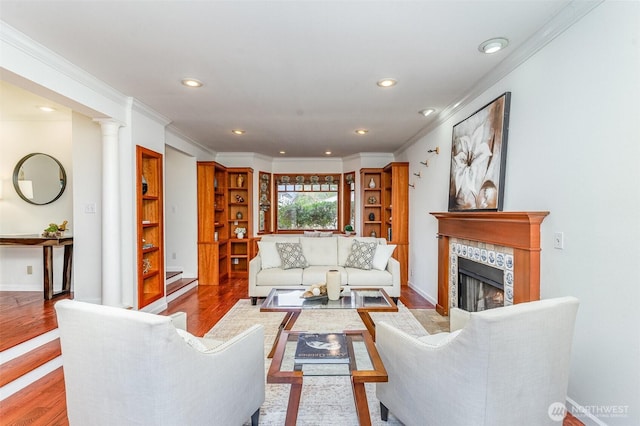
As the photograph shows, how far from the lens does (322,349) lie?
1.92 meters

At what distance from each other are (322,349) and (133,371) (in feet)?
3.46

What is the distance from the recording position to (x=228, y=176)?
6.32m

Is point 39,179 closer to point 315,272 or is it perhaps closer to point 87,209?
point 87,209

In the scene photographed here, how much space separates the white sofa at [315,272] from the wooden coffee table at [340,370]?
2.04 metres

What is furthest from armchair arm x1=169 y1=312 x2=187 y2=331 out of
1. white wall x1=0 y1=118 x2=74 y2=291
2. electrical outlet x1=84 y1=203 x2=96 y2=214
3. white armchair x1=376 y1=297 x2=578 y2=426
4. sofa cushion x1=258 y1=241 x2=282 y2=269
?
white wall x1=0 y1=118 x2=74 y2=291

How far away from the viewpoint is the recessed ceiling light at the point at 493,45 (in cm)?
214

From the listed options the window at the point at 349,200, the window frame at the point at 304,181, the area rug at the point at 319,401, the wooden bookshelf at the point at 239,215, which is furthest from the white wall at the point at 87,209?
the window at the point at 349,200

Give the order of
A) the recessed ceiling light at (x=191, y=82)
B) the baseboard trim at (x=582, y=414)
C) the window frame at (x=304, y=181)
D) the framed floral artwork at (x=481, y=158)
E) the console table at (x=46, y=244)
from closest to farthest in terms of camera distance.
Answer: the baseboard trim at (x=582, y=414), the framed floral artwork at (x=481, y=158), the recessed ceiling light at (x=191, y=82), the console table at (x=46, y=244), the window frame at (x=304, y=181)

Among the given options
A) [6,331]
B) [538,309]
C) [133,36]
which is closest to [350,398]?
[538,309]

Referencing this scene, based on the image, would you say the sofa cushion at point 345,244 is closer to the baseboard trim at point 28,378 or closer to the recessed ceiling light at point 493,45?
the recessed ceiling light at point 493,45

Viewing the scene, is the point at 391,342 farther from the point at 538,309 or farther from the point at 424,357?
the point at 538,309

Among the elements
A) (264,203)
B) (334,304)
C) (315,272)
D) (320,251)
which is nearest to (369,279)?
(315,272)

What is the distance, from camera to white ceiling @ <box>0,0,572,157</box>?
1820mm

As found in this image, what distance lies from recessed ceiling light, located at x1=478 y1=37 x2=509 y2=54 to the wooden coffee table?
2191 mm
